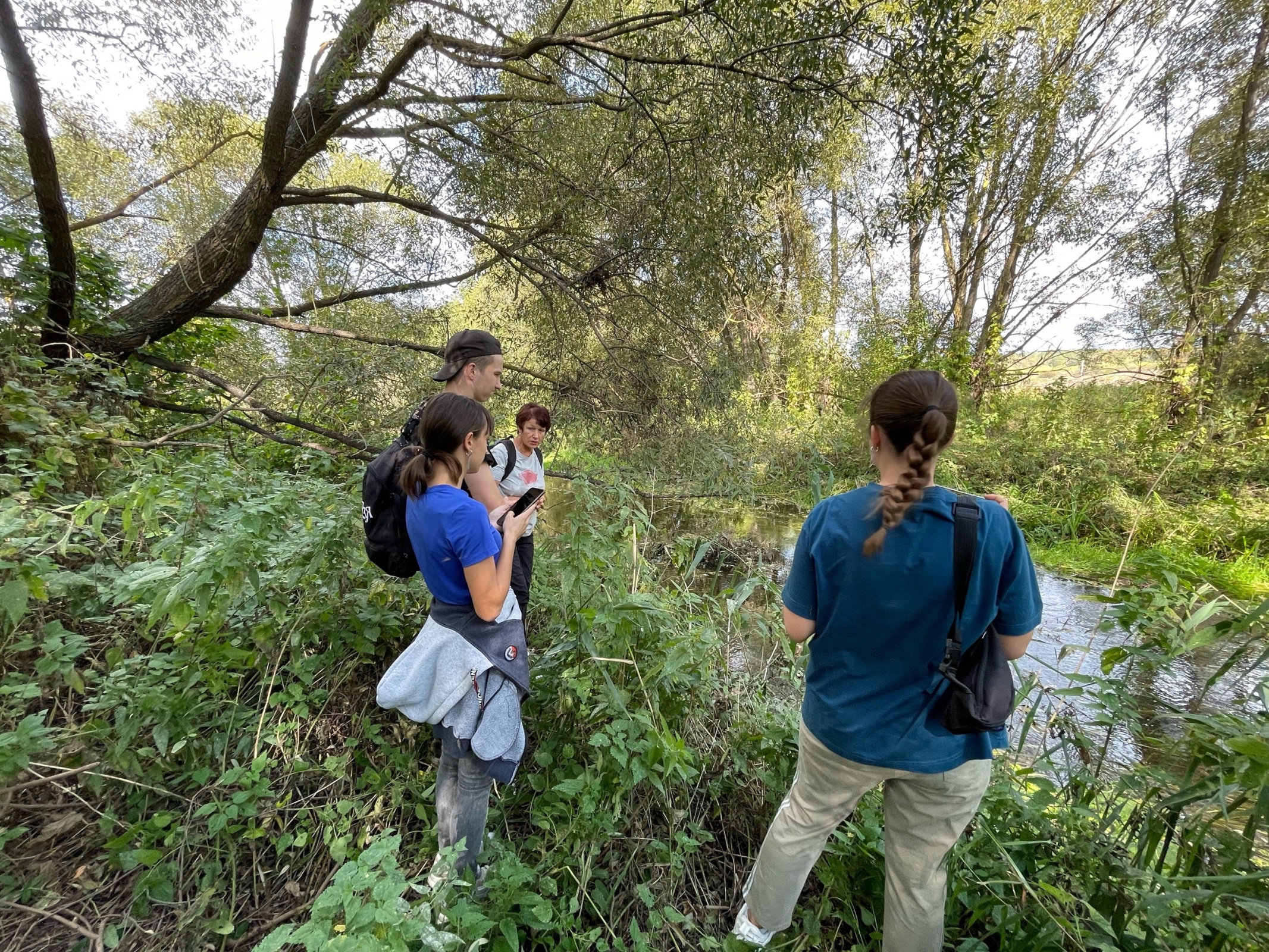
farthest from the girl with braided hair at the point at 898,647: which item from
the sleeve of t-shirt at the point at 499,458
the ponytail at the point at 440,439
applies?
the sleeve of t-shirt at the point at 499,458

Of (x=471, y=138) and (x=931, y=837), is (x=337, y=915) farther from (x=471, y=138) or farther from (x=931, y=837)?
(x=471, y=138)

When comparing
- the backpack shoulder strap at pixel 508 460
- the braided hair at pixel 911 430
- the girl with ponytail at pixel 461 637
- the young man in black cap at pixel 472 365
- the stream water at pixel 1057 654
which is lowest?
the stream water at pixel 1057 654

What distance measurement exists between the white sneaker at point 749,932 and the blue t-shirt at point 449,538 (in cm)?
131

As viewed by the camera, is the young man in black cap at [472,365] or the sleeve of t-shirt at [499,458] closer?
the young man in black cap at [472,365]

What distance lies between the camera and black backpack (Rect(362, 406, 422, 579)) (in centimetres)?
174

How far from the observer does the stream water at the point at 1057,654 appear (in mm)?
2074

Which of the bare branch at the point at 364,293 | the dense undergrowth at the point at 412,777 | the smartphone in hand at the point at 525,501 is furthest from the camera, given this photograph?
the bare branch at the point at 364,293

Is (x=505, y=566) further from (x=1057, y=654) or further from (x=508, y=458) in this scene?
(x=1057, y=654)

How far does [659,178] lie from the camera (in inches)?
151

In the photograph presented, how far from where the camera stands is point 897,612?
127 cm

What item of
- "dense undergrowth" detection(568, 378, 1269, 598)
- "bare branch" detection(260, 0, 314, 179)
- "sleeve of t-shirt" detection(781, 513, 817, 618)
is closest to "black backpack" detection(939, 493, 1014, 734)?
"sleeve of t-shirt" detection(781, 513, 817, 618)

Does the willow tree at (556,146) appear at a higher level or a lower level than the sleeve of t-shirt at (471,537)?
higher

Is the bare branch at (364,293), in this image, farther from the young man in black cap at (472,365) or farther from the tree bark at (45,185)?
the young man in black cap at (472,365)

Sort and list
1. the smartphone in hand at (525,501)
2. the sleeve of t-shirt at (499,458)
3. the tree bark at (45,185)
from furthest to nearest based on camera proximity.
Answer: the tree bark at (45,185)
the sleeve of t-shirt at (499,458)
the smartphone in hand at (525,501)
